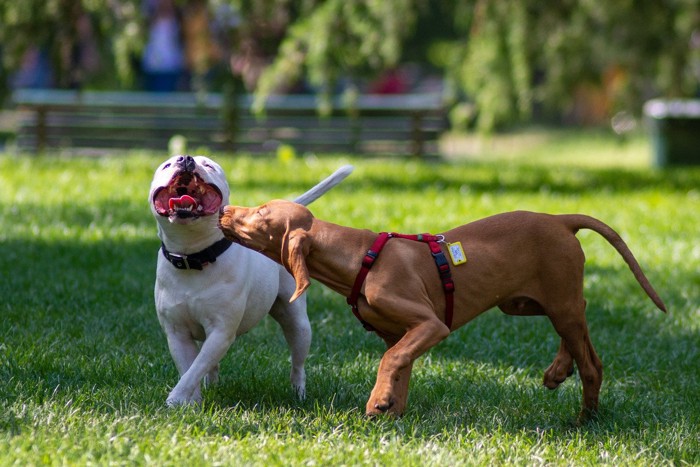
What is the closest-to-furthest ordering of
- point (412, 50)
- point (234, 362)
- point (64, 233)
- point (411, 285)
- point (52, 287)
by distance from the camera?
point (411, 285) < point (234, 362) < point (52, 287) < point (64, 233) < point (412, 50)

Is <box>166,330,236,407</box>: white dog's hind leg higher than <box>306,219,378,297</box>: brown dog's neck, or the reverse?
<box>306,219,378,297</box>: brown dog's neck

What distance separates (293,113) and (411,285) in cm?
1281

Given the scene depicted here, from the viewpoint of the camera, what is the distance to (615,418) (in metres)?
4.26

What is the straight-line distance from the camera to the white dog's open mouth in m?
3.97

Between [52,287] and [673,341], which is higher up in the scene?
[52,287]

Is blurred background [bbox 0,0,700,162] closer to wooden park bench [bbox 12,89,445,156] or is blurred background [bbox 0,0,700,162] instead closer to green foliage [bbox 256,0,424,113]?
green foliage [bbox 256,0,424,113]

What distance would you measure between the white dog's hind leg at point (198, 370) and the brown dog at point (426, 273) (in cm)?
38

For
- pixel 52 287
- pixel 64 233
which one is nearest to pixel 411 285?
pixel 52 287

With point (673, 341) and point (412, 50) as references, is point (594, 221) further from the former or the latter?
point (412, 50)

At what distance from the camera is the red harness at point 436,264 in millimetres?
3852

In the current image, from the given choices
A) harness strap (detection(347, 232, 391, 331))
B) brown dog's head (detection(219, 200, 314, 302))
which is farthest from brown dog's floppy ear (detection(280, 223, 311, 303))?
harness strap (detection(347, 232, 391, 331))

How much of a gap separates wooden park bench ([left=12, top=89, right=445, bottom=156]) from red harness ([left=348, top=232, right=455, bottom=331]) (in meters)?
11.3

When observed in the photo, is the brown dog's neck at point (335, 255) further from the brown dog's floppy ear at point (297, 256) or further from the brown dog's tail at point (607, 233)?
the brown dog's tail at point (607, 233)

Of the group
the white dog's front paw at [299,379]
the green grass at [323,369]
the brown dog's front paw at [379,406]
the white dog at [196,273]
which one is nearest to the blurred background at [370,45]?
the green grass at [323,369]
